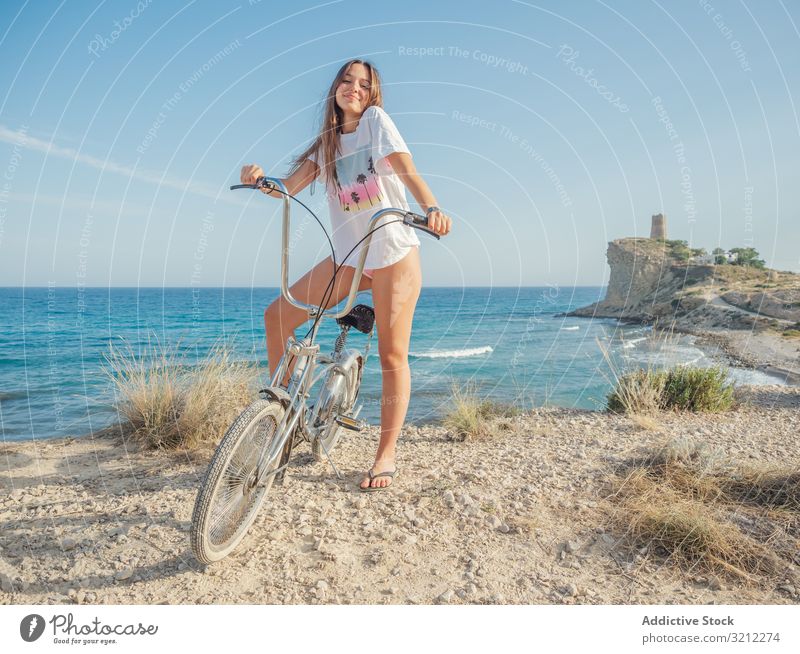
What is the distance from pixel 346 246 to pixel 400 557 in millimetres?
1594

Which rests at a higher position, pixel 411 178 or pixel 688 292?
pixel 688 292

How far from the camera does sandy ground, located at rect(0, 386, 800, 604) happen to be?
2.11 meters

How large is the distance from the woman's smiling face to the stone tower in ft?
130

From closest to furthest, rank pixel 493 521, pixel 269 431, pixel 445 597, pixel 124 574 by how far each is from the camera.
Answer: pixel 445 597, pixel 124 574, pixel 269 431, pixel 493 521

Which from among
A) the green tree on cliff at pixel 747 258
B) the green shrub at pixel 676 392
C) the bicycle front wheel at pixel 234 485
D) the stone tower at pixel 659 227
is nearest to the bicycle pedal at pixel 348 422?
the bicycle front wheel at pixel 234 485

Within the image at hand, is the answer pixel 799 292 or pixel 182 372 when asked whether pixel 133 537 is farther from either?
pixel 799 292

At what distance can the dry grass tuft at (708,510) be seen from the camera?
234 cm

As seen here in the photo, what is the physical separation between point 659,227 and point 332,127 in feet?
136

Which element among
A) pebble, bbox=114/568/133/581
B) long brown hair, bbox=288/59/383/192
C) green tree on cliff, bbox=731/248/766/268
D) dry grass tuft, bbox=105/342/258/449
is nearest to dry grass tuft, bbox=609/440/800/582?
pebble, bbox=114/568/133/581

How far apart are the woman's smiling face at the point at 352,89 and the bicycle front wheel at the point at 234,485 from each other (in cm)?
161

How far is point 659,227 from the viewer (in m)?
38.5

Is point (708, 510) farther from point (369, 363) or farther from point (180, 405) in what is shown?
point (369, 363)

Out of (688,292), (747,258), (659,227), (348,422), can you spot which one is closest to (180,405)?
(348,422)

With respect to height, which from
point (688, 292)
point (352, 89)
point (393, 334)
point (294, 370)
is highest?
point (352, 89)
